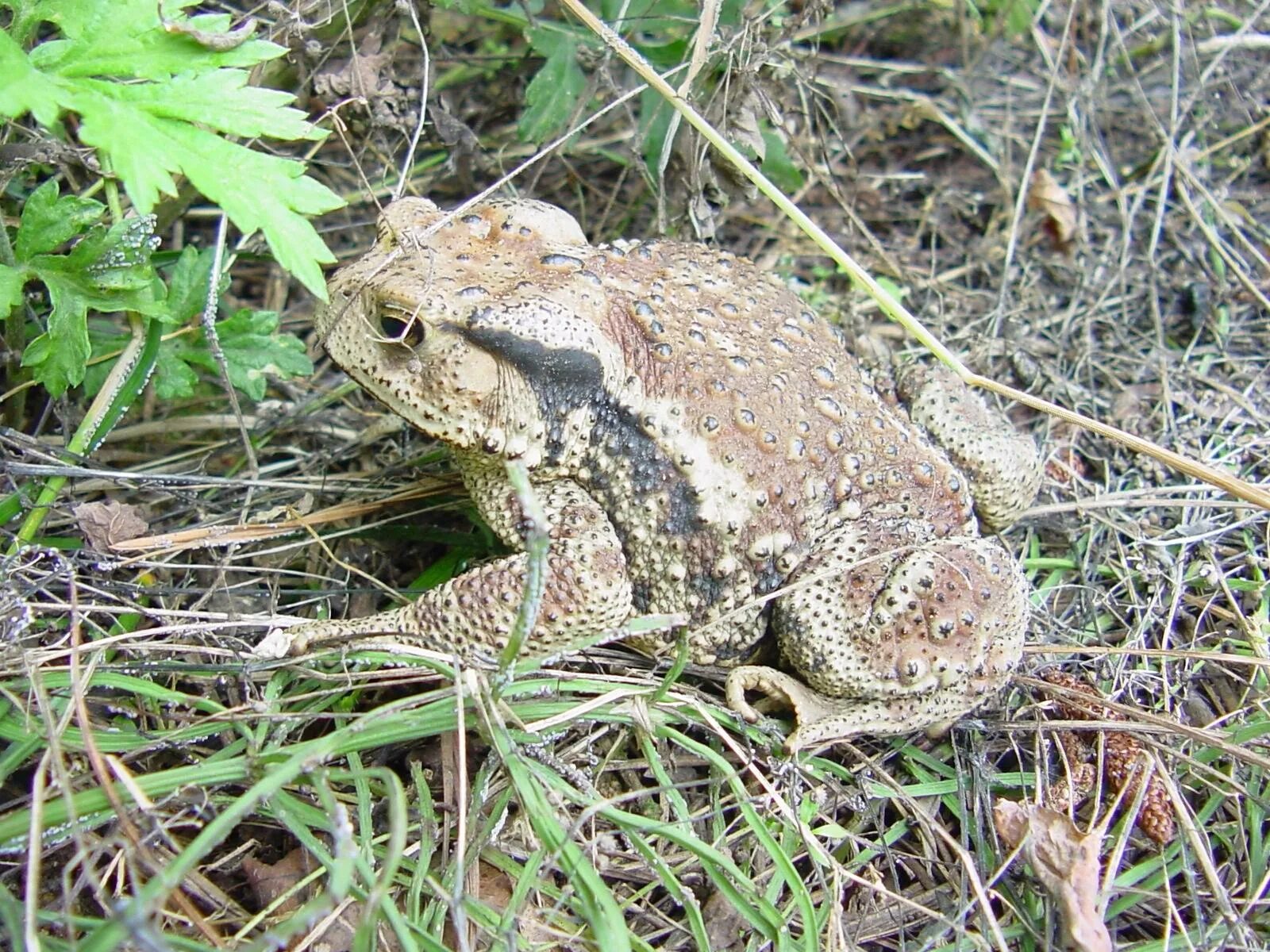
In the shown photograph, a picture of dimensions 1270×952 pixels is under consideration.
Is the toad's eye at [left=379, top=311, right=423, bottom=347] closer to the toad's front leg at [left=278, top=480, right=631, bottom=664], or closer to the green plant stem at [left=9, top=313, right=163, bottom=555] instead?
the toad's front leg at [left=278, top=480, right=631, bottom=664]

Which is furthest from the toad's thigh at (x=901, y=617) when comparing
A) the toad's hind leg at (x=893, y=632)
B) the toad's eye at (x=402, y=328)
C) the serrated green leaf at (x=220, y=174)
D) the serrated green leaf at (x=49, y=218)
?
the serrated green leaf at (x=49, y=218)

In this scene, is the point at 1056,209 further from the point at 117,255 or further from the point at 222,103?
the point at 117,255

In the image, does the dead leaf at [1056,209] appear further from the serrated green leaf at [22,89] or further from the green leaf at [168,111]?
the serrated green leaf at [22,89]

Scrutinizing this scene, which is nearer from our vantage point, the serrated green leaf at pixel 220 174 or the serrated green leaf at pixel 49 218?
the serrated green leaf at pixel 220 174

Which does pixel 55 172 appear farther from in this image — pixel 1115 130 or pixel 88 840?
pixel 1115 130

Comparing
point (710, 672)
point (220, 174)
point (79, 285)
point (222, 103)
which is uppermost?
point (222, 103)

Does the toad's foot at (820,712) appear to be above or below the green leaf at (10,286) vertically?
below

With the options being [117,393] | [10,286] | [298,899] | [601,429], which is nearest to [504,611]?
[601,429]
